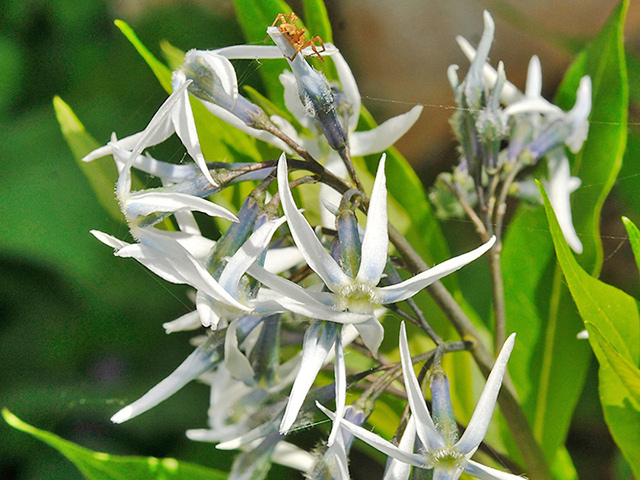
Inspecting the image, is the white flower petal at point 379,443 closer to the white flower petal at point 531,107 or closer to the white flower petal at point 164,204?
the white flower petal at point 164,204

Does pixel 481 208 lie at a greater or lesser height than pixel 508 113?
lesser

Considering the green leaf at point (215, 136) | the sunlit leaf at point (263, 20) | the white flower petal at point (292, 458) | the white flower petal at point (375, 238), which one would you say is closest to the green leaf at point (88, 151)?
the green leaf at point (215, 136)

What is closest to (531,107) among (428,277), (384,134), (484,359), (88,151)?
(384,134)

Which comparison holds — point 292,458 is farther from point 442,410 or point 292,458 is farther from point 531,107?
point 531,107

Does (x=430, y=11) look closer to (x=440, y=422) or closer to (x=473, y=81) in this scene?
(x=473, y=81)

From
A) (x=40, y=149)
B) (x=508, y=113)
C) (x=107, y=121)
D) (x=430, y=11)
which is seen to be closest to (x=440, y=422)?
(x=508, y=113)

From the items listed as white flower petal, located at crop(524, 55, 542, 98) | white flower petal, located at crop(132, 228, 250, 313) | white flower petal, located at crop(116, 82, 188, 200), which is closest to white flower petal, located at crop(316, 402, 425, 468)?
white flower petal, located at crop(132, 228, 250, 313)
